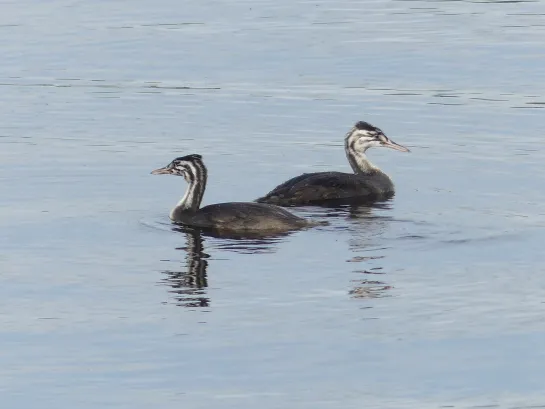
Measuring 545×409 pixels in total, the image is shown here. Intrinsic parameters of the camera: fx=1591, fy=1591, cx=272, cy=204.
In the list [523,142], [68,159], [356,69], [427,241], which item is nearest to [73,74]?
[356,69]

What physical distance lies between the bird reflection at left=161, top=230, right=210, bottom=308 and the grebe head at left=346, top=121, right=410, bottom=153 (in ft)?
15.4

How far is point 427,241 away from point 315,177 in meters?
2.98

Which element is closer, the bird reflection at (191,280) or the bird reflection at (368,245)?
the bird reflection at (191,280)

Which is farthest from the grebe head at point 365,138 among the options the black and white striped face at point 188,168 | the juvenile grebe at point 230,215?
the juvenile grebe at point 230,215

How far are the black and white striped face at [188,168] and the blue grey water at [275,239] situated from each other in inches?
17.1

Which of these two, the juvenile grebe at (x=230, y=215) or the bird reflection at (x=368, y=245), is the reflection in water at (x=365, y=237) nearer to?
the bird reflection at (x=368, y=245)

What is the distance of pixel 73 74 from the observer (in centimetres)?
2638

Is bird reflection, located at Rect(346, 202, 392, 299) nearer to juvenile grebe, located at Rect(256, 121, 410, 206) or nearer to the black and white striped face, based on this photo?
juvenile grebe, located at Rect(256, 121, 410, 206)

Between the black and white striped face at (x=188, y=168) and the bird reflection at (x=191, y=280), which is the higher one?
the black and white striped face at (x=188, y=168)

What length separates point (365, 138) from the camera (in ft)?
66.1

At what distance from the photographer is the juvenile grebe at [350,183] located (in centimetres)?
1811

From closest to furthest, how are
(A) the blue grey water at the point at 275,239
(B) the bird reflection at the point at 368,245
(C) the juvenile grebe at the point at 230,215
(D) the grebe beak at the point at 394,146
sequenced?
(A) the blue grey water at the point at 275,239 → (B) the bird reflection at the point at 368,245 → (C) the juvenile grebe at the point at 230,215 → (D) the grebe beak at the point at 394,146

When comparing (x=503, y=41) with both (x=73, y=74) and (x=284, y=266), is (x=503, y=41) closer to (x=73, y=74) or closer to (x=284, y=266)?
(x=73, y=74)

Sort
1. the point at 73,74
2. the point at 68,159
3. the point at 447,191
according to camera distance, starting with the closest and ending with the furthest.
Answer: the point at 447,191 < the point at 68,159 < the point at 73,74
